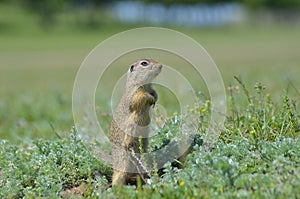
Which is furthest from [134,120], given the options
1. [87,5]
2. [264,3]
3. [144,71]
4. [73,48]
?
[264,3]

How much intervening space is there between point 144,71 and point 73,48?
38838 mm

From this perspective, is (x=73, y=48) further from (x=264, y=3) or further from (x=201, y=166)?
(x=264, y=3)

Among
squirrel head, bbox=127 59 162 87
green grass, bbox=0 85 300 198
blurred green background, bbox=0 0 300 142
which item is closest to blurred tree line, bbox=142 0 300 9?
blurred green background, bbox=0 0 300 142

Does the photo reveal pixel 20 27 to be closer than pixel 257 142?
No

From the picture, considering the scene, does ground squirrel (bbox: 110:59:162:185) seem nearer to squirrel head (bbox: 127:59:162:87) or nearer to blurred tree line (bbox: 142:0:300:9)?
squirrel head (bbox: 127:59:162:87)

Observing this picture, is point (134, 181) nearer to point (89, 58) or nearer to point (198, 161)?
point (198, 161)

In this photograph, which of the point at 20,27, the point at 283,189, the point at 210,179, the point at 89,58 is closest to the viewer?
the point at 283,189

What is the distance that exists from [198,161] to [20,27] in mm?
66578

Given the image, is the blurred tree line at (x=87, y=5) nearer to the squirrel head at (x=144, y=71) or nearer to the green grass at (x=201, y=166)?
the green grass at (x=201, y=166)

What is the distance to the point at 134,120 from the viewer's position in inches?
167

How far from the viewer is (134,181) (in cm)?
448

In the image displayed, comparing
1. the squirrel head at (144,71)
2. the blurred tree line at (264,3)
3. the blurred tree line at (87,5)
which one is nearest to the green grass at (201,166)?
the squirrel head at (144,71)

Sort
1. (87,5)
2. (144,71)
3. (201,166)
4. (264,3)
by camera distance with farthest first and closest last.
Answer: (264,3), (87,5), (144,71), (201,166)

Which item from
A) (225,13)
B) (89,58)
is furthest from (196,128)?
(225,13)
